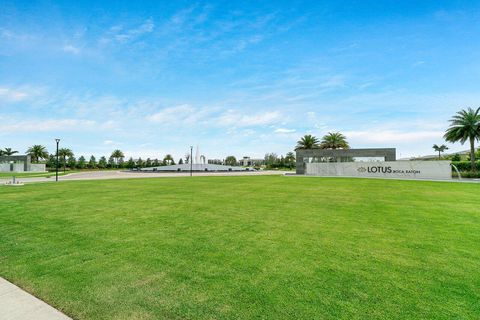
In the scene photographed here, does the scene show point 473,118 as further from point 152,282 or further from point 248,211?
point 152,282

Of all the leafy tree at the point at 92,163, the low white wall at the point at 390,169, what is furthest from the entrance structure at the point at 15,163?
the low white wall at the point at 390,169

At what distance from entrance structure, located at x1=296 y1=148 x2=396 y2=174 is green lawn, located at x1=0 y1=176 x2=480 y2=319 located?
137 feet

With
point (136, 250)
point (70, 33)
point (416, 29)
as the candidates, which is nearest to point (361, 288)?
point (136, 250)

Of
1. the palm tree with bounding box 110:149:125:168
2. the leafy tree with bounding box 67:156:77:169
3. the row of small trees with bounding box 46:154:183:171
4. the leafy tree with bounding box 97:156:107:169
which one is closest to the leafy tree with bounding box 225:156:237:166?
the row of small trees with bounding box 46:154:183:171

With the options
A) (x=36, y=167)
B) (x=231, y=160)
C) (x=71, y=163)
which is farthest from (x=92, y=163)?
(x=231, y=160)

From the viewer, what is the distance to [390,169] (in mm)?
38062

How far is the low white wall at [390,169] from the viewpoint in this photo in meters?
35.4

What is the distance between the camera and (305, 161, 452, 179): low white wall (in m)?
35.4

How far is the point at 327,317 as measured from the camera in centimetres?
302

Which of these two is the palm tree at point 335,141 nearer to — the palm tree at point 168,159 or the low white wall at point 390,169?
the low white wall at point 390,169

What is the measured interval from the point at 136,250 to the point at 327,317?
4.16 metres

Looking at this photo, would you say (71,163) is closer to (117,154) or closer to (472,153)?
(117,154)

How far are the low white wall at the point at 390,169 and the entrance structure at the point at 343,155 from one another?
5.98 metres

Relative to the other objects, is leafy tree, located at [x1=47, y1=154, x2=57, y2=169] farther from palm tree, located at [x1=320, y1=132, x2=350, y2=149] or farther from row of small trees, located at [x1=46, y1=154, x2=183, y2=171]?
palm tree, located at [x1=320, y1=132, x2=350, y2=149]
